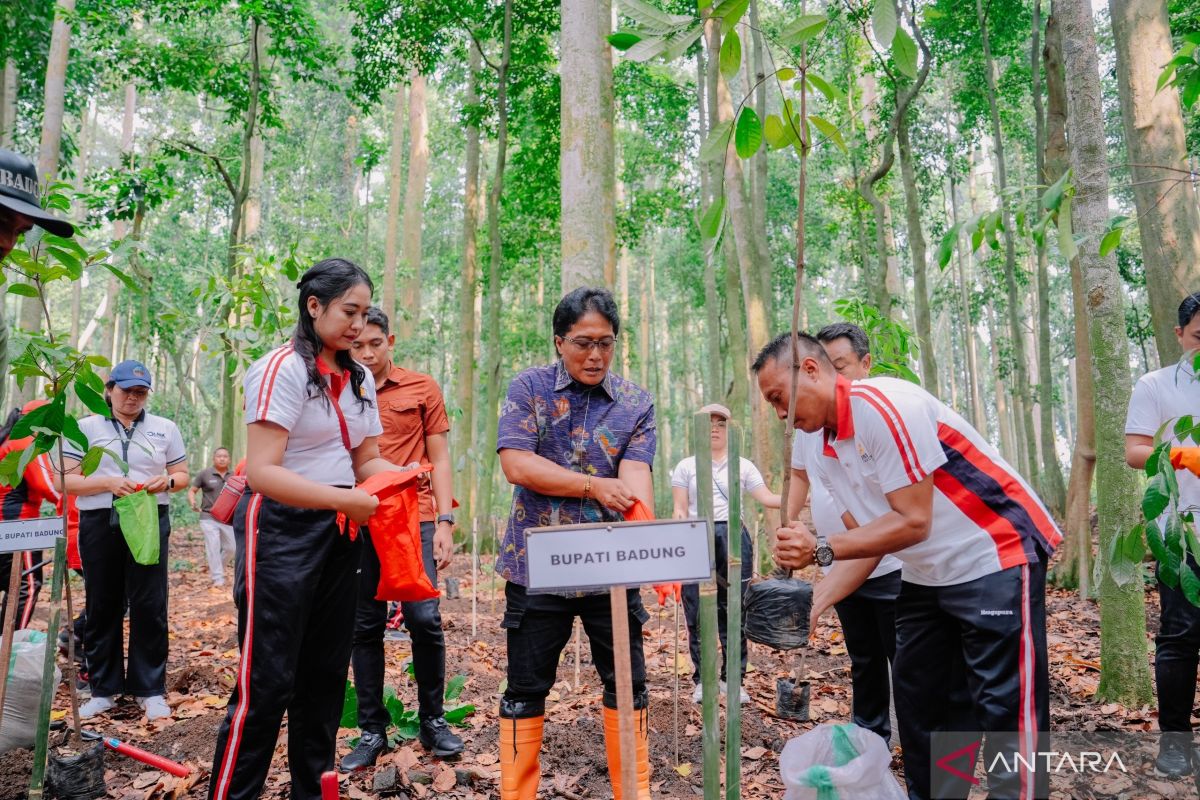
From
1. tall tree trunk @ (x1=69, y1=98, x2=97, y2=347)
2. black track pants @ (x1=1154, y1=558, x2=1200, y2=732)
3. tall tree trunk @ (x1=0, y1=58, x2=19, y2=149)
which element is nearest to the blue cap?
black track pants @ (x1=1154, y1=558, x2=1200, y2=732)

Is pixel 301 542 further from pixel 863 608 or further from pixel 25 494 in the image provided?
pixel 25 494

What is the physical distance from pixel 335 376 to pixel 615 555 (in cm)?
130

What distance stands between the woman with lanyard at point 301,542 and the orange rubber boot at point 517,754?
61cm

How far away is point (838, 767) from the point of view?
99.6 inches

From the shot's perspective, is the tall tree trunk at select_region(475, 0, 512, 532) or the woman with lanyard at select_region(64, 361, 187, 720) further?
the tall tree trunk at select_region(475, 0, 512, 532)

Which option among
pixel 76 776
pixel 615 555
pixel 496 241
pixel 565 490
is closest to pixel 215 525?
pixel 496 241

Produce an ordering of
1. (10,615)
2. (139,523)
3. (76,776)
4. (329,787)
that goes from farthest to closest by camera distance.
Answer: (139,523) < (76,776) < (10,615) < (329,787)

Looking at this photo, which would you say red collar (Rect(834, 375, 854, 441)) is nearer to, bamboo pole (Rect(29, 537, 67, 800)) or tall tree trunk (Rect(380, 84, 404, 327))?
bamboo pole (Rect(29, 537, 67, 800))

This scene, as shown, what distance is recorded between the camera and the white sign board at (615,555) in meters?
1.99

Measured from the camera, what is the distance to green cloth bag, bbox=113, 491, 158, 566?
383cm

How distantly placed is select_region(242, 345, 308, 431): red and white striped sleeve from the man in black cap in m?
0.71

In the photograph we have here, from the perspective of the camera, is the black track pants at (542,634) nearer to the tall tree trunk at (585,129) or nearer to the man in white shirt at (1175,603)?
the tall tree trunk at (585,129)

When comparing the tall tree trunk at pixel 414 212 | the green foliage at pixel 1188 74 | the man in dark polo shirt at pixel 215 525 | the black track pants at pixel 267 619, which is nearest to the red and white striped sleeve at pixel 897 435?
the green foliage at pixel 1188 74

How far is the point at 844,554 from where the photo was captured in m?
2.39
